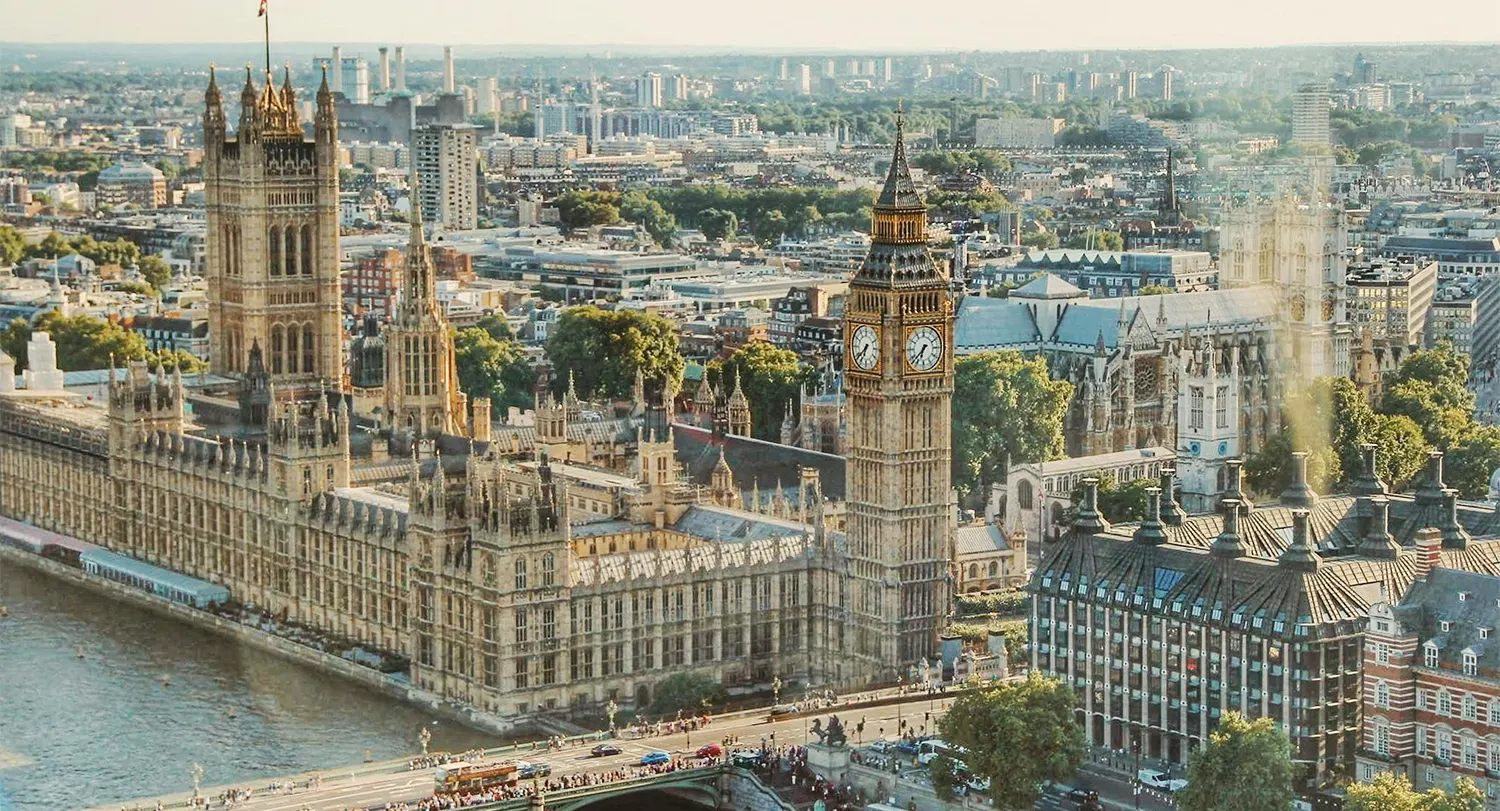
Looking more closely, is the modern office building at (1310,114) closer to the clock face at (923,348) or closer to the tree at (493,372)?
the tree at (493,372)

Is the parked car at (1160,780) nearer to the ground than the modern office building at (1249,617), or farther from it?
nearer to the ground

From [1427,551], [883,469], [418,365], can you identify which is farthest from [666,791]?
[418,365]

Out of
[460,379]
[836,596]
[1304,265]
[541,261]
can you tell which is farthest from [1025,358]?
[541,261]

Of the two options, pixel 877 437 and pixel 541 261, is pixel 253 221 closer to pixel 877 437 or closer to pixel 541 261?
pixel 877 437

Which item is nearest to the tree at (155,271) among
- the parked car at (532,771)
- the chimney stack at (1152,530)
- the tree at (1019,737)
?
the parked car at (532,771)

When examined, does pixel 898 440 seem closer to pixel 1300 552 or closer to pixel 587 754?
pixel 587 754
